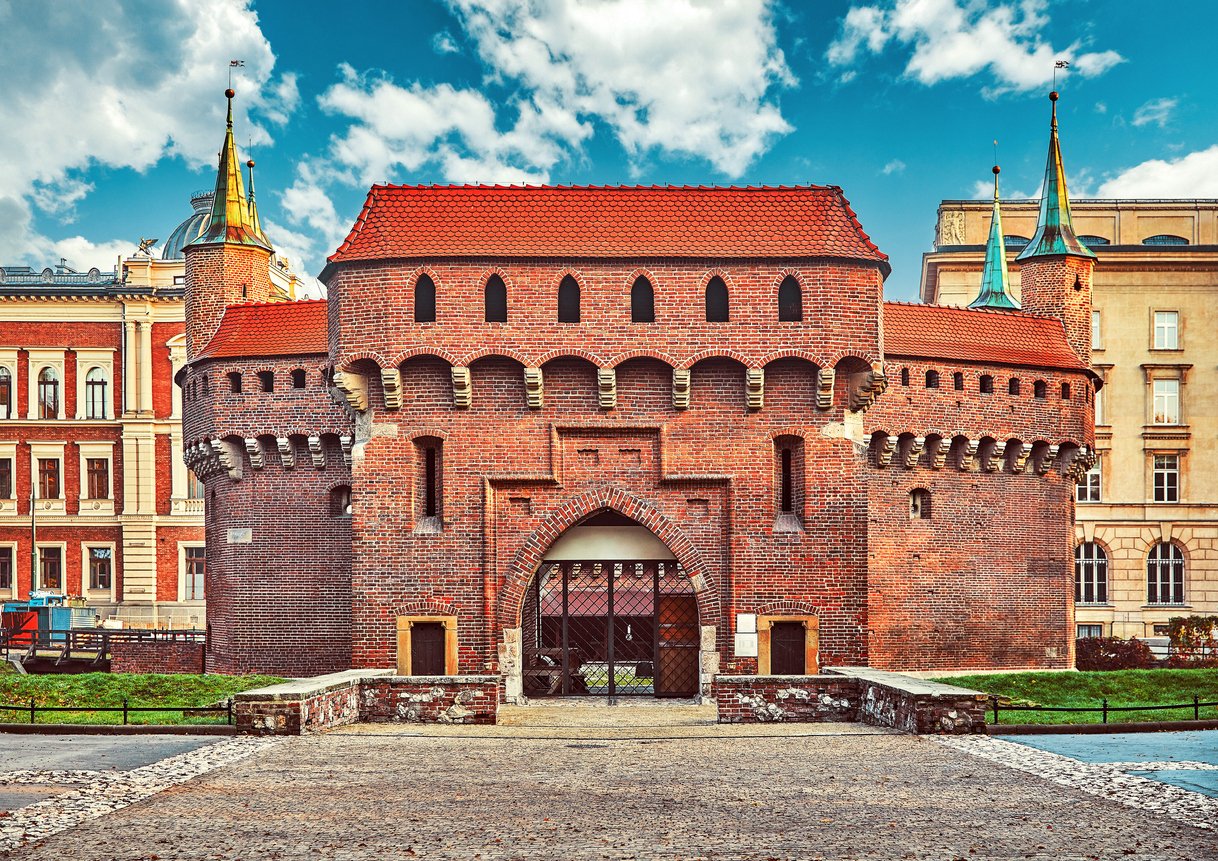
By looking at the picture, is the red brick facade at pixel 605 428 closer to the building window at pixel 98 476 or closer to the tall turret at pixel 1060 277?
the tall turret at pixel 1060 277

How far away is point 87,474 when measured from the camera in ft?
187

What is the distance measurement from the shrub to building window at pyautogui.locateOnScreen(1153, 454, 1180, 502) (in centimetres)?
1875

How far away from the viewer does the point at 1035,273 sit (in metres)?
35.3

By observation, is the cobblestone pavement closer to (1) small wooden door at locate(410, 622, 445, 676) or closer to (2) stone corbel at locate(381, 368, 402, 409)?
(1) small wooden door at locate(410, 622, 445, 676)

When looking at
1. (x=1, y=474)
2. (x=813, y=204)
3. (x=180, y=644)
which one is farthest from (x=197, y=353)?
(x=1, y=474)

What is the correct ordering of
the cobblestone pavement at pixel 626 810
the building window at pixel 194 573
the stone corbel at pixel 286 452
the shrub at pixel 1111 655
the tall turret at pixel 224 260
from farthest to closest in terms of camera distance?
the building window at pixel 194 573 → the shrub at pixel 1111 655 → the tall turret at pixel 224 260 → the stone corbel at pixel 286 452 → the cobblestone pavement at pixel 626 810

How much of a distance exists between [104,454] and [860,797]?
162 feet

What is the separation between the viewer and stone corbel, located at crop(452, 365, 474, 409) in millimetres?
23500

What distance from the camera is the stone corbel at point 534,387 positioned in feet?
77.2

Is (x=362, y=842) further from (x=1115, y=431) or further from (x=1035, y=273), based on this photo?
(x=1115, y=431)

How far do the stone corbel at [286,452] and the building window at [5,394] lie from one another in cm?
3162

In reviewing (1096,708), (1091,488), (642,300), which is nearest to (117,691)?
(642,300)

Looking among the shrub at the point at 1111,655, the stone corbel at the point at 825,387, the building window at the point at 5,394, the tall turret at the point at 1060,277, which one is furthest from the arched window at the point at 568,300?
the building window at the point at 5,394

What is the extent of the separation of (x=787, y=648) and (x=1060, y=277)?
15.9 meters
